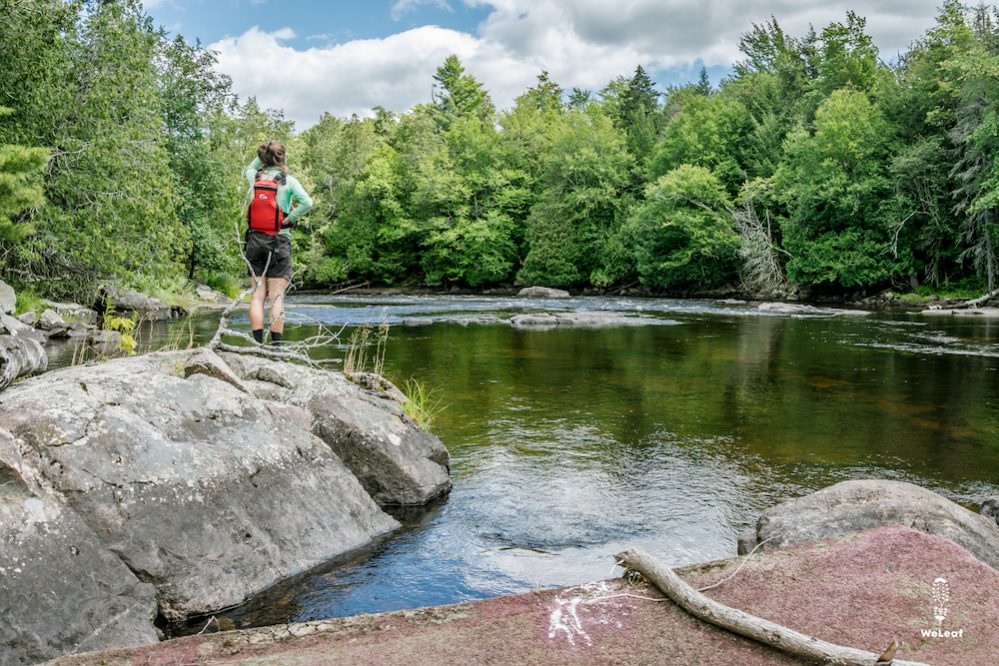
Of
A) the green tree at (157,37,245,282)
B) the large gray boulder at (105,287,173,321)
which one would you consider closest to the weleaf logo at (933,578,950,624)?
the large gray boulder at (105,287,173,321)

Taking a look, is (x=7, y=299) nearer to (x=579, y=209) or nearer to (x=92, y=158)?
(x=92, y=158)

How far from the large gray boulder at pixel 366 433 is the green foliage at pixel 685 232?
3568 cm

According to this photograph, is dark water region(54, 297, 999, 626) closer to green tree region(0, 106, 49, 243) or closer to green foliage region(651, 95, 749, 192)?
green tree region(0, 106, 49, 243)

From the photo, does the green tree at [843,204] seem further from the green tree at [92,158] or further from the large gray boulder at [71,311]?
the large gray boulder at [71,311]

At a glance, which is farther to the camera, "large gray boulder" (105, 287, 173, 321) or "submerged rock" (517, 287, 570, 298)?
"submerged rock" (517, 287, 570, 298)

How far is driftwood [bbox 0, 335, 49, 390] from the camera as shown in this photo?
6613mm

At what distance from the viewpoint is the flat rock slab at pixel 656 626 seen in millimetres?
2943

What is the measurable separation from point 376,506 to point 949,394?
9639 millimetres

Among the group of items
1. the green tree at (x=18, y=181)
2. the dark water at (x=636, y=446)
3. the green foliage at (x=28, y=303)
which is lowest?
the dark water at (x=636, y=446)

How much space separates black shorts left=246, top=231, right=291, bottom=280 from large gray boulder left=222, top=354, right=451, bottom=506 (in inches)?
50.7

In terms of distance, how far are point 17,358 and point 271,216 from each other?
2856 mm

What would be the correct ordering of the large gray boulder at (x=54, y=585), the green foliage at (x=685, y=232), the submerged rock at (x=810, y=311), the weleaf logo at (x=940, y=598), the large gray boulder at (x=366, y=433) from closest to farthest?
the weleaf logo at (x=940, y=598)
the large gray boulder at (x=54, y=585)
the large gray boulder at (x=366, y=433)
the submerged rock at (x=810, y=311)
the green foliage at (x=685, y=232)

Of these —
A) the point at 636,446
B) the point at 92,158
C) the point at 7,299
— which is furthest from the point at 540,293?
the point at 636,446

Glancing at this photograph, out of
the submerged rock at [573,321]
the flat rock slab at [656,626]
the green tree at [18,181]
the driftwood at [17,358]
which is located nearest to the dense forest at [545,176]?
the green tree at [18,181]
